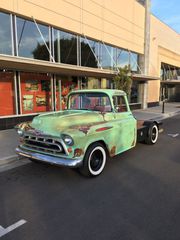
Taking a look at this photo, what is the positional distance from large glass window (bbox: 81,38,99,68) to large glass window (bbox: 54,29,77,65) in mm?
746

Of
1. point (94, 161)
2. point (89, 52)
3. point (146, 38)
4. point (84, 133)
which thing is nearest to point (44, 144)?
point (84, 133)

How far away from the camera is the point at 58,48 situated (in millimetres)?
11781

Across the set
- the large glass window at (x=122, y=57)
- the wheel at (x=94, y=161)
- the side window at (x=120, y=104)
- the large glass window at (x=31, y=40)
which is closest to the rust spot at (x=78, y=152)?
the wheel at (x=94, y=161)

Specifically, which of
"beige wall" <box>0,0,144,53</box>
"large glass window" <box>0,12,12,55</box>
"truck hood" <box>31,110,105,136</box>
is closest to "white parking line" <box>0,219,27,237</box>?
"truck hood" <box>31,110,105,136</box>

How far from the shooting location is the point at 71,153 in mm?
4145

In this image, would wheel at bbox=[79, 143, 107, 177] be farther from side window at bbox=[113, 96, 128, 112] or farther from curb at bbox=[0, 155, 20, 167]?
curb at bbox=[0, 155, 20, 167]

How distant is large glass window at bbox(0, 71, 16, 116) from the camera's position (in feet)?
31.6

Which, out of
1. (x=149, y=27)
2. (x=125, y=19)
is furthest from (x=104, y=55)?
(x=149, y=27)

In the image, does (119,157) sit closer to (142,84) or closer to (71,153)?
(71,153)

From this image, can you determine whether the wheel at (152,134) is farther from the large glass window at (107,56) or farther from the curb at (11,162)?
the large glass window at (107,56)

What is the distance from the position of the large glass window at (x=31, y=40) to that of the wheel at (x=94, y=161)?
7262mm

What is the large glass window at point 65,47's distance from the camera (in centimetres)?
1172

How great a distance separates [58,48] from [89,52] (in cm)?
288

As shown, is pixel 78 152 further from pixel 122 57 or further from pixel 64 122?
pixel 122 57
